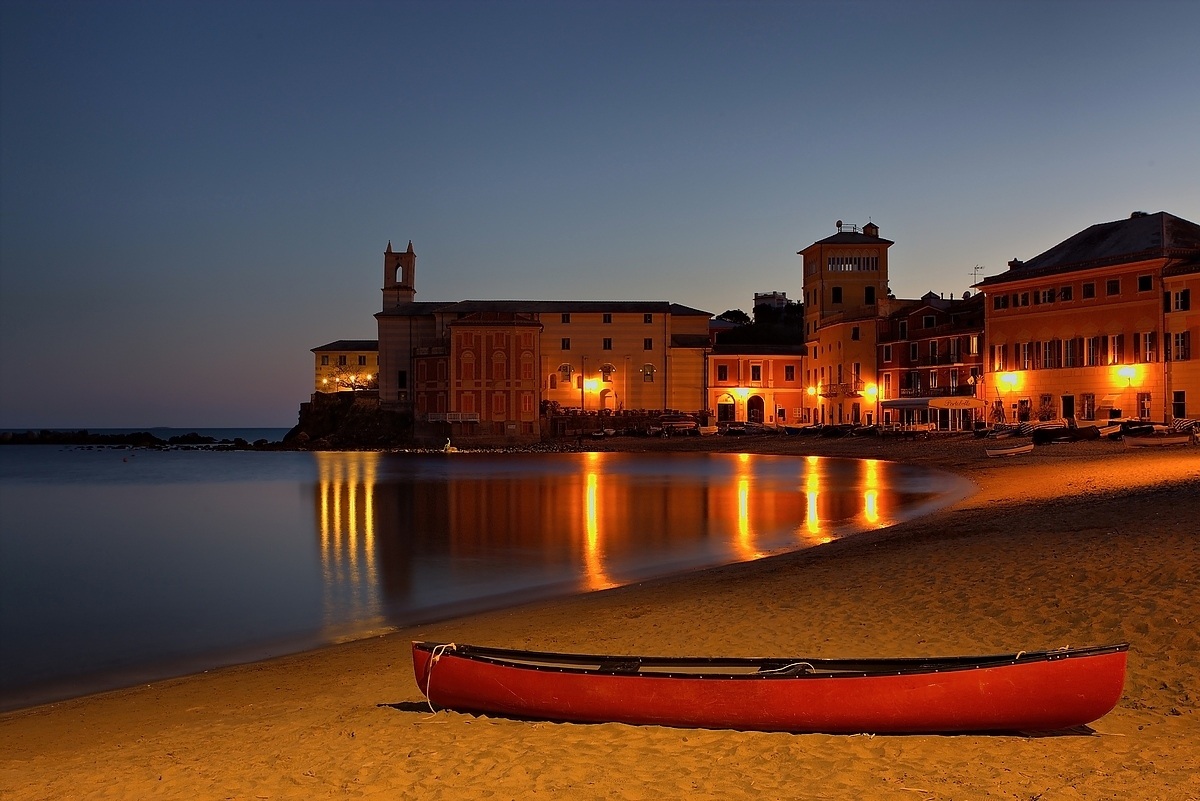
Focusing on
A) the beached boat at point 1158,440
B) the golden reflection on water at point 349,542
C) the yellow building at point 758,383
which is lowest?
the golden reflection on water at point 349,542

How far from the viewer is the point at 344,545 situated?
25.5m

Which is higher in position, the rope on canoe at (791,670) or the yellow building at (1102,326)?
the yellow building at (1102,326)

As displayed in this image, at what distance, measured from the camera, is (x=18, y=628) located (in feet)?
52.0

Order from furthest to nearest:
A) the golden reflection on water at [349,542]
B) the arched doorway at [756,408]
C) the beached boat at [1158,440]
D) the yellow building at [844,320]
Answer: the arched doorway at [756,408] → the yellow building at [844,320] → the beached boat at [1158,440] → the golden reflection on water at [349,542]

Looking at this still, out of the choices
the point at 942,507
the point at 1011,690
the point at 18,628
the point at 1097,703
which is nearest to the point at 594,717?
the point at 1011,690

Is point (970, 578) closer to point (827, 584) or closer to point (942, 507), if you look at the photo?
point (827, 584)

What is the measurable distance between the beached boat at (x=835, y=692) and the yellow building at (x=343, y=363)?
9884cm

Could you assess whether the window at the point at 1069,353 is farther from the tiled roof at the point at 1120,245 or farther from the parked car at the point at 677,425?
the parked car at the point at 677,425

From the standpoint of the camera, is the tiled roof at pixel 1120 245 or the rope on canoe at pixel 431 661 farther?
the tiled roof at pixel 1120 245

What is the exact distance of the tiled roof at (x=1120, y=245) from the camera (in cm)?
4712

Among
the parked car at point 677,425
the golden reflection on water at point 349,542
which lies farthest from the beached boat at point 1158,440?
the parked car at point 677,425

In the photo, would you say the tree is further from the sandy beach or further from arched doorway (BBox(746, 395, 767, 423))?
the sandy beach

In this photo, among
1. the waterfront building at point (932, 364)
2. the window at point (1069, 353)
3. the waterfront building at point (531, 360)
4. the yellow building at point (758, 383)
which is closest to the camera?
the window at point (1069, 353)

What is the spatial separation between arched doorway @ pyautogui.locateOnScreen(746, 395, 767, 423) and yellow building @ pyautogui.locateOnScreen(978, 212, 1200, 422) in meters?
25.3
